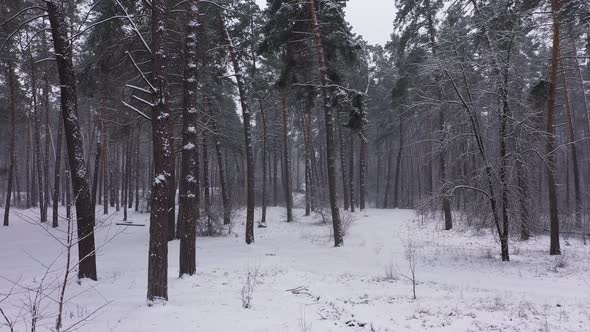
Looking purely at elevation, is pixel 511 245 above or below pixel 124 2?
below

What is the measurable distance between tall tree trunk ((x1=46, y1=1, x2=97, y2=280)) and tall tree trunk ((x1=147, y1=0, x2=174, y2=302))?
2751 millimetres

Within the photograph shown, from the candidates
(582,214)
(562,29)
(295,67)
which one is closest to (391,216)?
(582,214)

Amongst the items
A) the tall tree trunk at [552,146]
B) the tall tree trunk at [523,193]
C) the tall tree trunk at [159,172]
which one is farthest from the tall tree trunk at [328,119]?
the tall tree trunk at [159,172]

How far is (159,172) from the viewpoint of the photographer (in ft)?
22.6

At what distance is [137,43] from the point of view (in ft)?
36.5

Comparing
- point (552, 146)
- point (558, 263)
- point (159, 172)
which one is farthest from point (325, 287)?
point (552, 146)

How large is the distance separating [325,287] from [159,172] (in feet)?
14.9

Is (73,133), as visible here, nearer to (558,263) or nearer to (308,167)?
(558,263)

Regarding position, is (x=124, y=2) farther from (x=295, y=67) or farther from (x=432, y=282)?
(x=432, y=282)

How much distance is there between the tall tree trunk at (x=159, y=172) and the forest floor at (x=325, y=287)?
1.65ft

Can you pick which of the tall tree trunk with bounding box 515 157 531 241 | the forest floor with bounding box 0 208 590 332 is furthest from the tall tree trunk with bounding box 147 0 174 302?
the tall tree trunk with bounding box 515 157 531 241

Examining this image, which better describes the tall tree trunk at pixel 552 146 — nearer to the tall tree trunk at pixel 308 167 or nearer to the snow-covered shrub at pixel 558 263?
the snow-covered shrub at pixel 558 263

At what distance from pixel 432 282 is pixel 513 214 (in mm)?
4009

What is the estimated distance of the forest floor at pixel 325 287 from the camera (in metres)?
6.03
